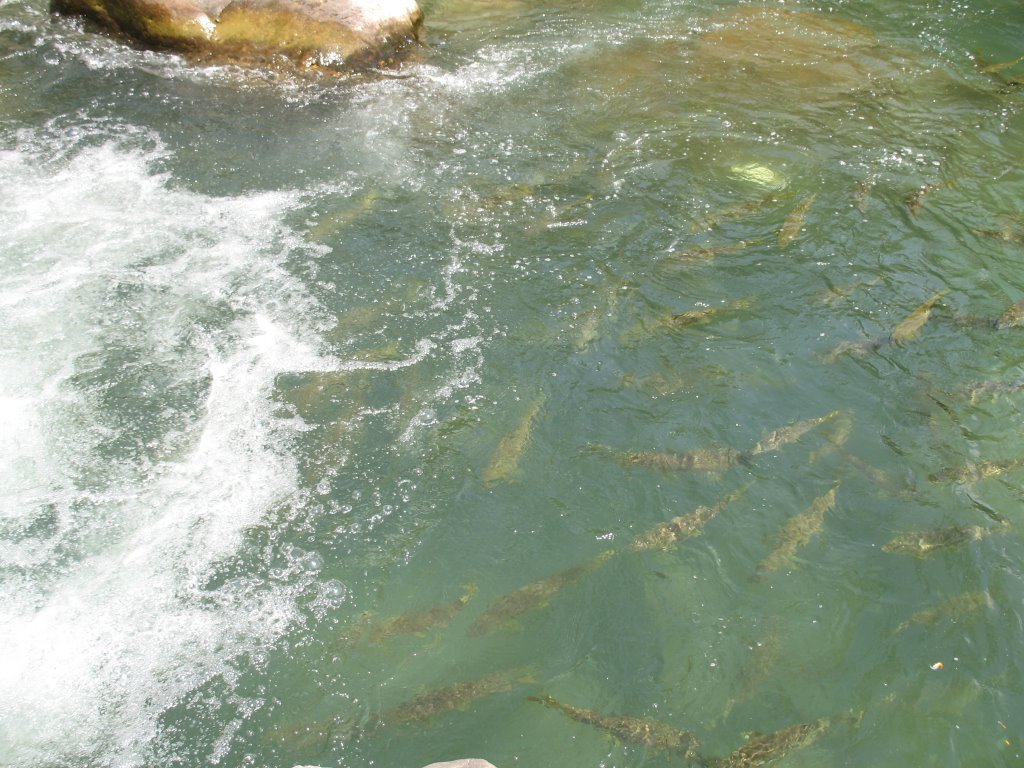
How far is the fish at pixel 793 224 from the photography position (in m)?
6.30

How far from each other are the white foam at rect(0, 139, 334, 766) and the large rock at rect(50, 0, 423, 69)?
2.69 metres

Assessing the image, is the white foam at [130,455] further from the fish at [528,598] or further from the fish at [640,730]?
the fish at [640,730]

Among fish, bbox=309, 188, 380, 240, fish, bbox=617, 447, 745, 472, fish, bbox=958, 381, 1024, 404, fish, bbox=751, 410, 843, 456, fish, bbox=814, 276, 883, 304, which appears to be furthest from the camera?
fish, bbox=309, 188, 380, 240

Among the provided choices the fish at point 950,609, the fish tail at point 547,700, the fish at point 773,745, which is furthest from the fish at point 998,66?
the fish tail at point 547,700

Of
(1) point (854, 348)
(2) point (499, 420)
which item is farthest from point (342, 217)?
(1) point (854, 348)

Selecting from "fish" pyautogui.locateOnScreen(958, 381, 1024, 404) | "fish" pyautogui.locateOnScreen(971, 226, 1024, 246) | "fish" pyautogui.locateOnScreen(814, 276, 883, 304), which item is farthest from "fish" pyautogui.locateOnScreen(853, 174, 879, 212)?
"fish" pyautogui.locateOnScreen(958, 381, 1024, 404)

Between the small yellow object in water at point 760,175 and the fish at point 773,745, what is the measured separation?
4945 mm

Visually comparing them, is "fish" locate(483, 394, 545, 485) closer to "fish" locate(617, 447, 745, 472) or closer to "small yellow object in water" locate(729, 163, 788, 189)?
"fish" locate(617, 447, 745, 472)

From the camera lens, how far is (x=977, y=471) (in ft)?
14.7

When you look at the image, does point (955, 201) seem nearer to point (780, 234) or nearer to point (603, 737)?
point (780, 234)

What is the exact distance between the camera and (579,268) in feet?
19.8

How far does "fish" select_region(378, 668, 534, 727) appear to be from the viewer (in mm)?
3449

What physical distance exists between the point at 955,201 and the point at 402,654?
604 cm

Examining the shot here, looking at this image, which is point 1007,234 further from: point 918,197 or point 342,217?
point 342,217
